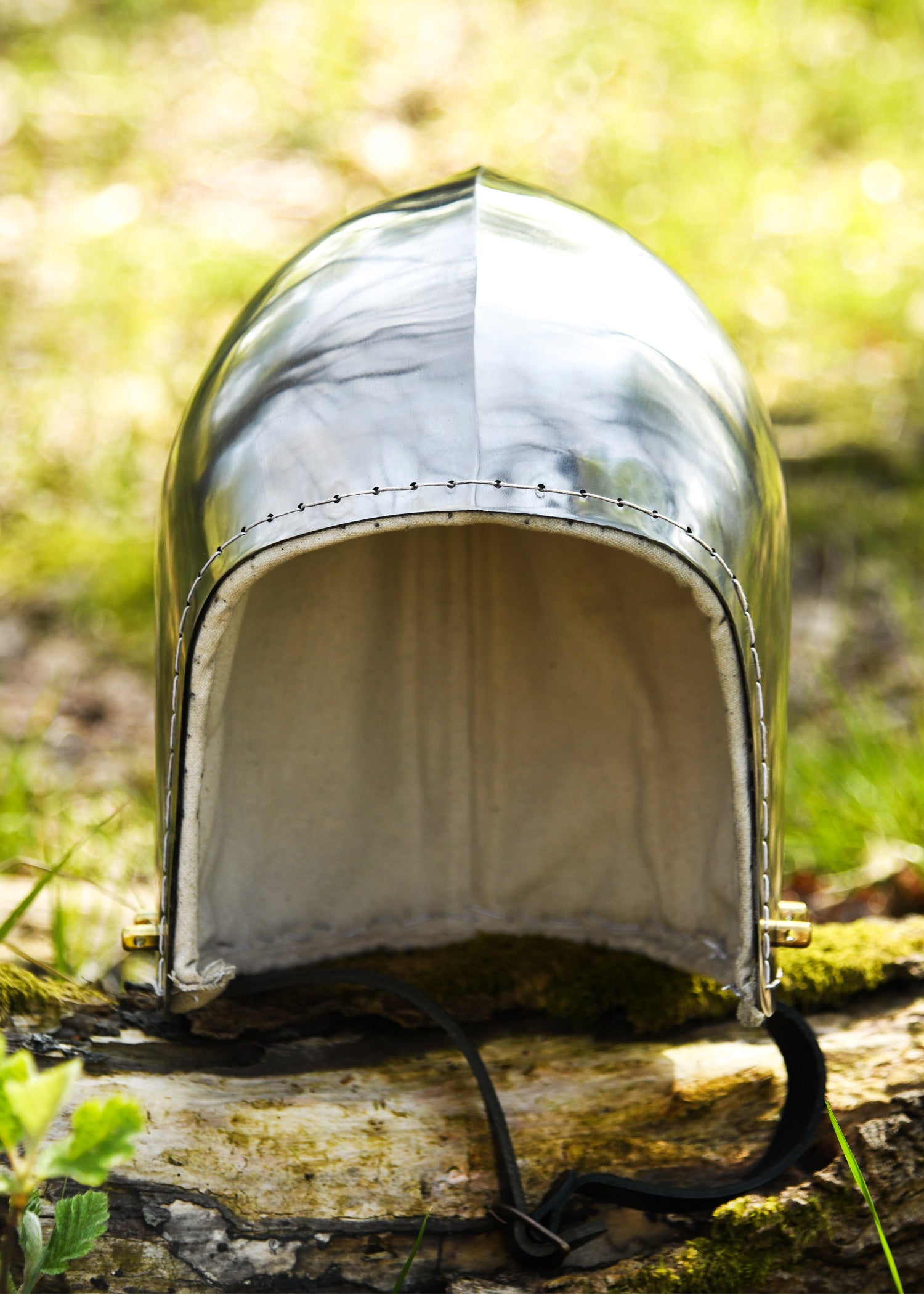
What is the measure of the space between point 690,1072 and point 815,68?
3.63 meters

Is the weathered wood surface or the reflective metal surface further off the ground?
the reflective metal surface

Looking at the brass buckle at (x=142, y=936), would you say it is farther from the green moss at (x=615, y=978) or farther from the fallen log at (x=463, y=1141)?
the green moss at (x=615, y=978)

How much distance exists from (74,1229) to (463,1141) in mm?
417

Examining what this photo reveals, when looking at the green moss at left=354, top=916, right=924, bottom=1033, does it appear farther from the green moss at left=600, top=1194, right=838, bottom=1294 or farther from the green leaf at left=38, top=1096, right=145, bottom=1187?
the green leaf at left=38, top=1096, right=145, bottom=1187

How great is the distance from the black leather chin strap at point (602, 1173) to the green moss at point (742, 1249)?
2 centimetres

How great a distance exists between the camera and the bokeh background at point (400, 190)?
2.18 metres

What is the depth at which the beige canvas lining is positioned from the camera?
50.9 inches

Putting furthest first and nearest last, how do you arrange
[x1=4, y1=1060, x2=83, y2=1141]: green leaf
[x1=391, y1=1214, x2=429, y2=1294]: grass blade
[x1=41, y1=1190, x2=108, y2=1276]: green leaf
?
[x1=391, y1=1214, x2=429, y2=1294]: grass blade
[x1=41, y1=1190, x2=108, y2=1276]: green leaf
[x1=4, y1=1060, x2=83, y2=1141]: green leaf

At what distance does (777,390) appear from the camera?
2.94 metres

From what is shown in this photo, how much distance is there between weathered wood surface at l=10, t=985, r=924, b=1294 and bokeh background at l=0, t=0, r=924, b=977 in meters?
0.54

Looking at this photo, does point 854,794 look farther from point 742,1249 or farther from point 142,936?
point 142,936

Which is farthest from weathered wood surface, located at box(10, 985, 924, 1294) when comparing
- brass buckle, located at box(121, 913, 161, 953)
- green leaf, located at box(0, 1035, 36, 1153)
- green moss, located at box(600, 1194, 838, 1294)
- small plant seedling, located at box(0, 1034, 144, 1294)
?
green leaf, located at box(0, 1035, 36, 1153)

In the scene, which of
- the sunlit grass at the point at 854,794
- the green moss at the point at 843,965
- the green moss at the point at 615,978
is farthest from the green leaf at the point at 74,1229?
the sunlit grass at the point at 854,794

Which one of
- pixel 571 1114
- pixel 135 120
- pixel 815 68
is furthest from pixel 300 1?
pixel 571 1114
